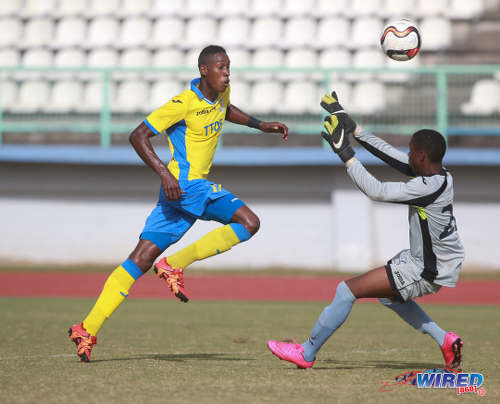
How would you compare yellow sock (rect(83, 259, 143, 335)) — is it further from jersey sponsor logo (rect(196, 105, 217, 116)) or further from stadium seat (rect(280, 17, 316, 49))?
stadium seat (rect(280, 17, 316, 49))

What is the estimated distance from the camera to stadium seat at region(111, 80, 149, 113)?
15.3m

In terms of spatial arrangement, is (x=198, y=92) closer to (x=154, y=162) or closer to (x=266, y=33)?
(x=154, y=162)

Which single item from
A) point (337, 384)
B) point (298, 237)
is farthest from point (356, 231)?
point (337, 384)

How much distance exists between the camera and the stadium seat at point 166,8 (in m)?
17.9

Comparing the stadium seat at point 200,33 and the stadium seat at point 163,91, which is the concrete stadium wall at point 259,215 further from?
the stadium seat at point 200,33

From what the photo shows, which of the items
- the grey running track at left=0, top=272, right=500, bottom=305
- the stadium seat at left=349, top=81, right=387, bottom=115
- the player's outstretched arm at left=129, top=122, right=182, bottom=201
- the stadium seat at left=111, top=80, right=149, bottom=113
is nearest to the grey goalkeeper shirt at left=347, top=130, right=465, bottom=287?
the player's outstretched arm at left=129, top=122, right=182, bottom=201

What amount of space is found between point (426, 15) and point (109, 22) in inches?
258

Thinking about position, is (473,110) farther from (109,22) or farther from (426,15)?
(109,22)

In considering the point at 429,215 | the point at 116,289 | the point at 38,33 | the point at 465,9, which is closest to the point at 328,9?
the point at 465,9

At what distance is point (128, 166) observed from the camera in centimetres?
1606

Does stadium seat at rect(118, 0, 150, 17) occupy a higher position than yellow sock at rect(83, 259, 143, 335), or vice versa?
stadium seat at rect(118, 0, 150, 17)

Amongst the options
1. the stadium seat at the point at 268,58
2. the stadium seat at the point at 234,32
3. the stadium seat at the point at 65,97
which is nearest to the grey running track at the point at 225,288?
the stadium seat at the point at 65,97

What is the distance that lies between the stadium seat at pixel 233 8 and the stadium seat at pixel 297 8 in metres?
0.80

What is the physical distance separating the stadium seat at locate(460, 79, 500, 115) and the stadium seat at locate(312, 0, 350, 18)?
13.2 ft
